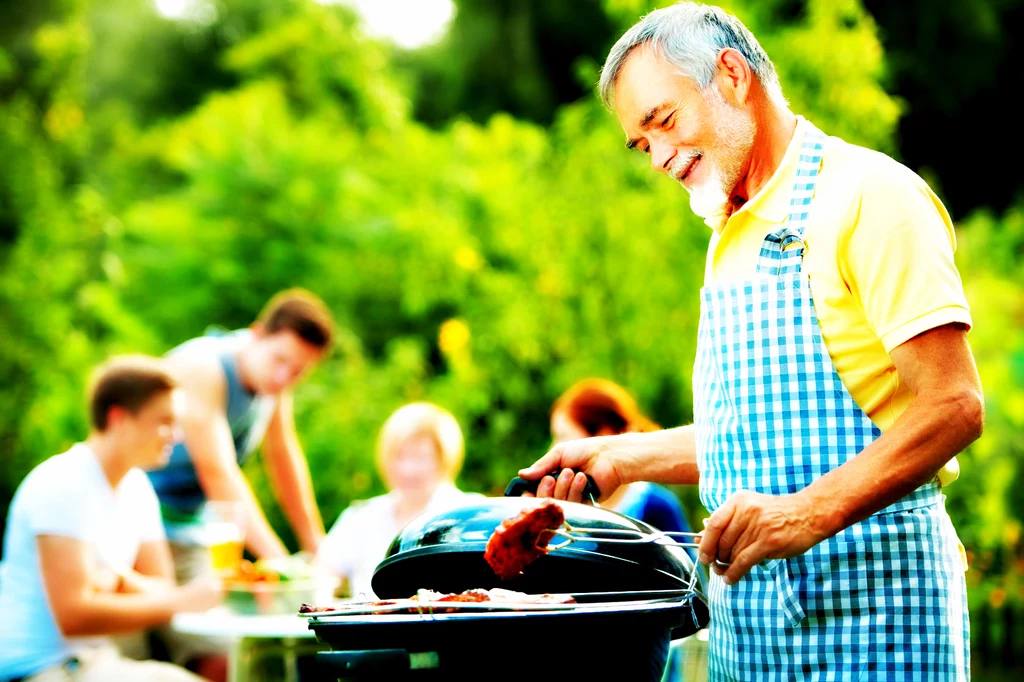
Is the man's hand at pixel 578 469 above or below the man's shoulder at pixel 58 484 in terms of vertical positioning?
below

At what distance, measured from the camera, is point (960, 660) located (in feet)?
5.93

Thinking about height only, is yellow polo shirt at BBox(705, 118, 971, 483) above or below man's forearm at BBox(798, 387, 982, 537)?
above

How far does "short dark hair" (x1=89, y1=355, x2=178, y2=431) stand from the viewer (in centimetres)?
380

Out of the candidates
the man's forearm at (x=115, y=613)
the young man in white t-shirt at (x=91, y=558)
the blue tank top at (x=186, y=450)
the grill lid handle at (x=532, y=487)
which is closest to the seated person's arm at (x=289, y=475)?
the blue tank top at (x=186, y=450)

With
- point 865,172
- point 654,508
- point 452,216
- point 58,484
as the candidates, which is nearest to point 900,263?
point 865,172

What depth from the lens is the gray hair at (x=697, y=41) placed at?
6.25ft

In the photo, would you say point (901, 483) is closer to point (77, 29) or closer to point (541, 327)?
point (541, 327)

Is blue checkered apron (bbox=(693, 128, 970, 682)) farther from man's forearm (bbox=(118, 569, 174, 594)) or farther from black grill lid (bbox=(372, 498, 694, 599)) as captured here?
man's forearm (bbox=(118, 569, 174, 594))

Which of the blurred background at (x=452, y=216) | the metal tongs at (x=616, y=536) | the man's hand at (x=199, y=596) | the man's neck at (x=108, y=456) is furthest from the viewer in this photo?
the blurred background at (x=452, y=216)

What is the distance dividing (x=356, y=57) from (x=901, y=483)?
10.9m

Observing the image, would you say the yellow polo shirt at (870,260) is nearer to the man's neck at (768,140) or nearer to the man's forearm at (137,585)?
the man's neck at (768,140)

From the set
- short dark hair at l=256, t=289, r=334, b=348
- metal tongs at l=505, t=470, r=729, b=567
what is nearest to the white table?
short dark hair at l=256, t=289, r=334, b=348

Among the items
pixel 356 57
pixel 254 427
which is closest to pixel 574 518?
pixel 254 427

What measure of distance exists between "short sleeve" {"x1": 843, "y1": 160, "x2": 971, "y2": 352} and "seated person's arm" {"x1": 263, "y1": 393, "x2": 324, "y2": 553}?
4211 mm
